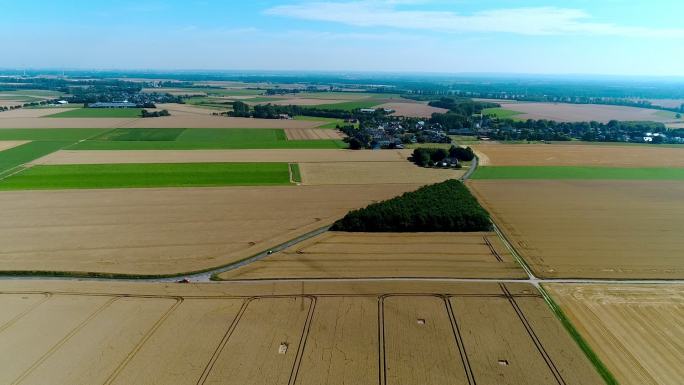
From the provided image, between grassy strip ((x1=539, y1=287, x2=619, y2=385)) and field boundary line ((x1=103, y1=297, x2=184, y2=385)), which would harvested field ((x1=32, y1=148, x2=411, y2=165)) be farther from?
grassy strip ((x1=539, y1=287, x2=619, y2=385))

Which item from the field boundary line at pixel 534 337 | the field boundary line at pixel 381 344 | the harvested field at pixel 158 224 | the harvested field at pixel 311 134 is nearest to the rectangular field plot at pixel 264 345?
→ the field boundary line at pixel 381 344

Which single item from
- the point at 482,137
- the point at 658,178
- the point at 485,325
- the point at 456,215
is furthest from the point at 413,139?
the point at 485,325

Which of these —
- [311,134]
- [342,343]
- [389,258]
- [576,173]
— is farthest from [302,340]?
[311,134]

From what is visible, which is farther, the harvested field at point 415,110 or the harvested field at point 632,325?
the harvested field at point 415,110

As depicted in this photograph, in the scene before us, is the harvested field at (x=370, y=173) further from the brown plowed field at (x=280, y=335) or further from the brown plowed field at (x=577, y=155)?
the brown plowed field at (x=280, y=335)

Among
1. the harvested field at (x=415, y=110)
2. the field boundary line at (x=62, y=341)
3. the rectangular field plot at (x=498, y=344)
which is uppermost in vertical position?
the harvested field at (x=415, y=110)

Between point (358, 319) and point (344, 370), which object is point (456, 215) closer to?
point (358, 319)
